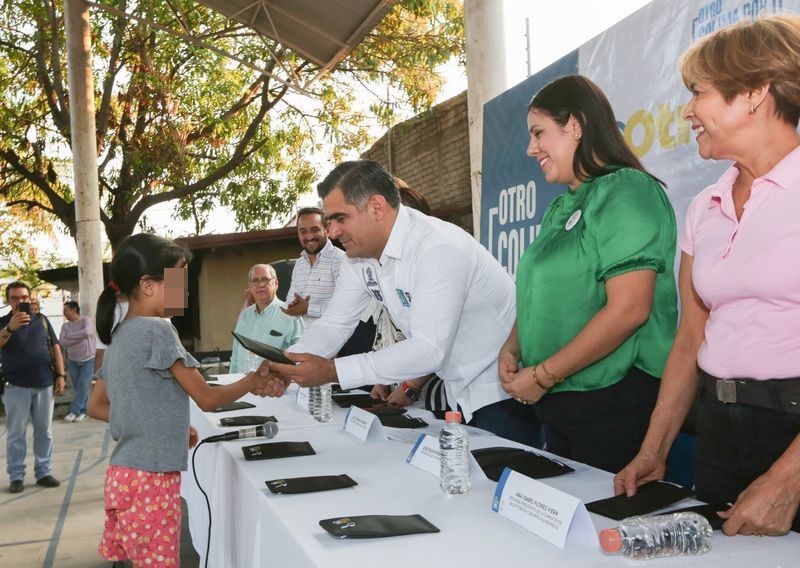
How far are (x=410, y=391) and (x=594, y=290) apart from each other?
1.16 m

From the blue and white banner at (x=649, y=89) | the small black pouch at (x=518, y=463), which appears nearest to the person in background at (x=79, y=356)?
the blue and white banner at (x=649, y=89)

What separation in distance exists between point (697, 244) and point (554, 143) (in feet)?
1.78

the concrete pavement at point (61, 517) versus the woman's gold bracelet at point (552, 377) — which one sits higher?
the woman's gold bracelet at point (552, 377)

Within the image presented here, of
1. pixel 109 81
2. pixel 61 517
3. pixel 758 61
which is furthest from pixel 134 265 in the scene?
pixel 109 81

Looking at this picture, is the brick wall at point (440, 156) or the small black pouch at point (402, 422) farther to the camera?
the brick wall at point (440, 156)

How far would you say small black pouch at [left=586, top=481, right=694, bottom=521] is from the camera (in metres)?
1.27

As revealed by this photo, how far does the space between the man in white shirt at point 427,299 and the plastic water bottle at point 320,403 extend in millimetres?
271

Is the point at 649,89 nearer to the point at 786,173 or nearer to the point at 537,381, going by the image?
the point at 537,381

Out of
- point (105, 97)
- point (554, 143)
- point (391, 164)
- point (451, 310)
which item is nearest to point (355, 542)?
point (451, 310)

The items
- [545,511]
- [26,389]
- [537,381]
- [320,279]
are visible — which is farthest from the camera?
[26,389]

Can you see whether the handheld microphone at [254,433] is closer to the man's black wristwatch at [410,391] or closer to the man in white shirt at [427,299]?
the man in white shirt at [427,299]

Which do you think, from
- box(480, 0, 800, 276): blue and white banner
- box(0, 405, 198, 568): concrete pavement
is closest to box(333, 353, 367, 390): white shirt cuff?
box(480, 0, 800, 276): blue and white banner

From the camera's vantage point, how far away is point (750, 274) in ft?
4.00

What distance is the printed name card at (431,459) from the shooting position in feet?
5.17
